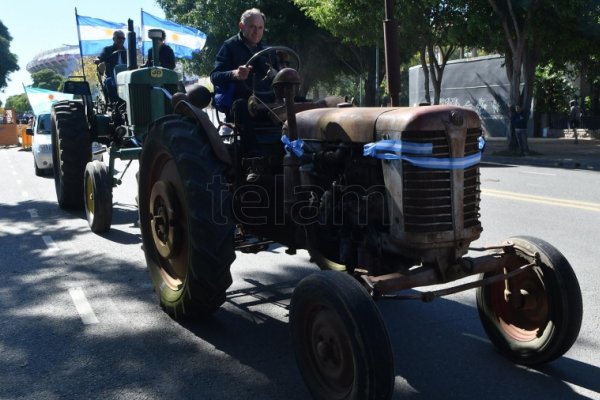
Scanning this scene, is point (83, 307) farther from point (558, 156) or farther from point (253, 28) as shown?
point (558, 156)

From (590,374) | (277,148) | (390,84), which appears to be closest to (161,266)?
(277,148)

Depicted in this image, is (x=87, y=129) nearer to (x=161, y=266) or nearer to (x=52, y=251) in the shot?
(x=52, y=251)

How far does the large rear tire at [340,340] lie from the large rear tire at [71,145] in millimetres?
6469

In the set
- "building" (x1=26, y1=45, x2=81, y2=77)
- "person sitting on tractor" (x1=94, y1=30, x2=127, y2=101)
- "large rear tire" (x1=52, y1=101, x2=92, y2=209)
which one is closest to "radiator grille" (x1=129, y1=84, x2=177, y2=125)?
"large rear tire" (x1=52, y1=101, x2=92, y2=209)

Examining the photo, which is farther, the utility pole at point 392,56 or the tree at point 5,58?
the tree at point 5,58

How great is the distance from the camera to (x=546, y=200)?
9859mm

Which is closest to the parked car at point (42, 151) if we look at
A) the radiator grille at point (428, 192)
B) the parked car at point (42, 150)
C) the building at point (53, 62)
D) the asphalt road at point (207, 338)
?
the parked car at point (42, 150)

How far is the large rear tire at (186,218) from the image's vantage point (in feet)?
13.2

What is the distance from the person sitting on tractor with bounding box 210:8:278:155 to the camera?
475cm

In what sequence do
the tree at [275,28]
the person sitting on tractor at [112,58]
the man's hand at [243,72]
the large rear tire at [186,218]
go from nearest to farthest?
the large rear tire at [186,218], the man's hand at [243,72], the person sitting on tractor at [112,58], the tree at [275,28]

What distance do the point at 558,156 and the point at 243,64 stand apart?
1651cm

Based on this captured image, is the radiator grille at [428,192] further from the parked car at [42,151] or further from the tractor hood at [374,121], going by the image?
Result: the parked car at [42,151]

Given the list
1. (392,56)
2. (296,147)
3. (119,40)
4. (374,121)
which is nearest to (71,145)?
(119,40)

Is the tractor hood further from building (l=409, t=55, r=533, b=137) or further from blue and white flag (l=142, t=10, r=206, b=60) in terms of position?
building (l=409, t=55, r=533, b=137)
